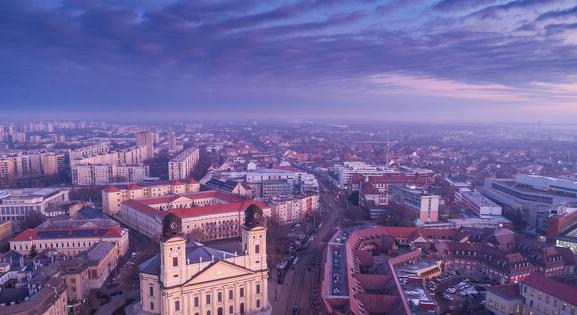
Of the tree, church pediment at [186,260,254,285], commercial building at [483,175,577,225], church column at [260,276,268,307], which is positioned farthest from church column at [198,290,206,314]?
commercial building at [483,175,577,225]

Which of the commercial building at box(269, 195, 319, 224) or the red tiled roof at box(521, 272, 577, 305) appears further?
the commercial building at box(269, 195, 319, 224)

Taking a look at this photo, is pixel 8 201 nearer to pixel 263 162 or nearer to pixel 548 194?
pixel 263 162

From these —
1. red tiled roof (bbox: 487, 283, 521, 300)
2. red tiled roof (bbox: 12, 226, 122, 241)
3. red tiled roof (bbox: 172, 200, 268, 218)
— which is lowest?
red tiled roof (bbox: 487, 283, 521, 300)

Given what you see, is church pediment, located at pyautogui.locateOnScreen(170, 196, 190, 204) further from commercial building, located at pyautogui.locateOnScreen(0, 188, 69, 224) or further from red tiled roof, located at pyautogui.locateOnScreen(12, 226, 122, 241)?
commercial building, located at pyautogui.locateOnScreen(0, 188, 69, 224)

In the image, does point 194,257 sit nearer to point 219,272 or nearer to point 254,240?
point 219,272

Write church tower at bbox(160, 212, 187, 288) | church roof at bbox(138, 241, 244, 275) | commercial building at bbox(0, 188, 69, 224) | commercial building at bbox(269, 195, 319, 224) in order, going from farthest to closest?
1. commercial building at bbox(0, 188, 69, 224)
2. commercial building at bbox(269, 195, 319, 224)
3. church roof at bbox(138, 241, 244, 275)
4. church tower at bbox(160, 212, 187, 288)

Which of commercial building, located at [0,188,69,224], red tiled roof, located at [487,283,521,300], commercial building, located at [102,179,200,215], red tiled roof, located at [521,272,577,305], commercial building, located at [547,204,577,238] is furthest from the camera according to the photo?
commercial building, located at [102,179,200,215]

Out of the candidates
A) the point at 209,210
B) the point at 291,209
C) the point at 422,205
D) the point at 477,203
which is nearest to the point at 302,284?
the point at 209,210
